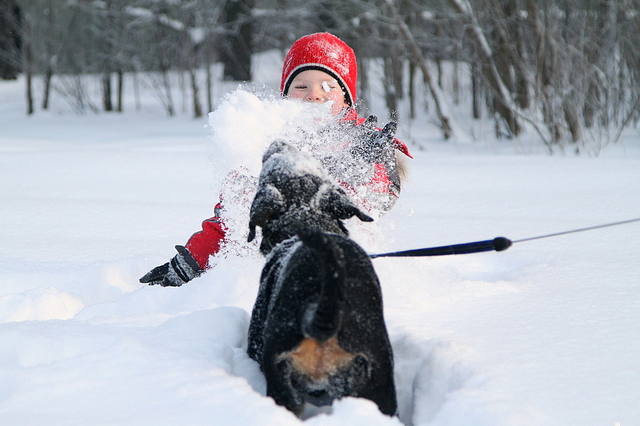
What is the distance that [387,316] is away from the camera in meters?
2.06

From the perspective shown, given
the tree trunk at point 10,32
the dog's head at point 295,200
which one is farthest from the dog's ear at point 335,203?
the tree trunk at point 10,32

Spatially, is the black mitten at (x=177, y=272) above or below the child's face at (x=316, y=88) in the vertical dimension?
below

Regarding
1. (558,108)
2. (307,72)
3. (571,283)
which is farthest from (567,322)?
(558,108)

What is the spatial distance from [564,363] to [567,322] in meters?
0.32

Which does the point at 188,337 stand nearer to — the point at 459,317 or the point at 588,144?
the point at 459,317

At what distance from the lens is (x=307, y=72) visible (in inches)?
104

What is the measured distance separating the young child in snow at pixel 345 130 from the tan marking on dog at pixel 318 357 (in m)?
0.80

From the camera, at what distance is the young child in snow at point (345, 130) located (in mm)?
2186

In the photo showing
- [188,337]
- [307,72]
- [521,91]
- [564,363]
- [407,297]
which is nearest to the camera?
[564,363]

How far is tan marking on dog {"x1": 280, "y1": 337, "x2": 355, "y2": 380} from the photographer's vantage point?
1.38 m

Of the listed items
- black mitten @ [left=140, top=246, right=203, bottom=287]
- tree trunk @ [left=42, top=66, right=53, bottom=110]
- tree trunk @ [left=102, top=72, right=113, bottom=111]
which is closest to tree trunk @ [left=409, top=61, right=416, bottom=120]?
tree trunk @ [left=102, top=72, right=113, bottom=111]

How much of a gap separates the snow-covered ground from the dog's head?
36 cm

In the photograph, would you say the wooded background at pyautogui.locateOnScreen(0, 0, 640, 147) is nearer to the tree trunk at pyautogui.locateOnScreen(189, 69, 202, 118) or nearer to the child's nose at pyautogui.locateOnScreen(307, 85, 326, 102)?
the tree trunk at pyautogui.locateOnScreen(189, 69, 202, 118)

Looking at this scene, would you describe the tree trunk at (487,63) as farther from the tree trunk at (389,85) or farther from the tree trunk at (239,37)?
the tree trunk at (239,37)
